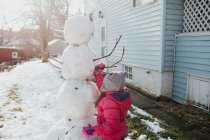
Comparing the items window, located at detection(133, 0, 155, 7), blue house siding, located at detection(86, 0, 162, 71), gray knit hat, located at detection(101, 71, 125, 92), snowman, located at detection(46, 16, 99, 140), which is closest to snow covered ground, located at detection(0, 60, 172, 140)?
snowman, located at detection(46, 16, 99, 140)

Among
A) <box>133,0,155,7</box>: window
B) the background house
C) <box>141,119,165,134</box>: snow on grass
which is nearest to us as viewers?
<box>141,119,165,134</box>: snow on grass

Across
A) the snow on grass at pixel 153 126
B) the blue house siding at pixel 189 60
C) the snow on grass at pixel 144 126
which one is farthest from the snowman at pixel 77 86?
the blue house siding at pixel 189 60

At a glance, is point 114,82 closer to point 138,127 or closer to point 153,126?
point 138,127

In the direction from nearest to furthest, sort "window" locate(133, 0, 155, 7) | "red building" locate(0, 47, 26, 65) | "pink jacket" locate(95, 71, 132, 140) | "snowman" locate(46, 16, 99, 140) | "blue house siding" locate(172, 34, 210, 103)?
"pink jacket" locate(95, 71, 132, 140)
"snowman" locate(46, 16, 99, 140)
"blue house siding" locate(172, 34, 210, 103)
"window" locate(133, 0, 155, 7)
"red building" locate(0, 47, 26, 65)

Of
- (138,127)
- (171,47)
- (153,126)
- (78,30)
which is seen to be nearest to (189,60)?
(171,47)

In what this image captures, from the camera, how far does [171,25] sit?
7980 millimetres

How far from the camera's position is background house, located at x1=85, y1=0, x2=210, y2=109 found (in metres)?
7.08

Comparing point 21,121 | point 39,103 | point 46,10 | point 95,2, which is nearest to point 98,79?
point 21,121

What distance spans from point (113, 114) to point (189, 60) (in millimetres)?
5260

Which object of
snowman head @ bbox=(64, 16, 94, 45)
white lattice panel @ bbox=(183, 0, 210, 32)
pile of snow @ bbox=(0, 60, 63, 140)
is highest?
white lattice panel @ bbox=(183, 0, 210, 32)

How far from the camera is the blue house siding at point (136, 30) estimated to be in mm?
8430

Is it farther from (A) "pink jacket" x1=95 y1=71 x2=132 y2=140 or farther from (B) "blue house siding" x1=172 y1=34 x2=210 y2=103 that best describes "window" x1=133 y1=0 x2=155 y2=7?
(A) "pink jacket" x1=95 y1=71 x2=132 y2=140

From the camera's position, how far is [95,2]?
15812 mm

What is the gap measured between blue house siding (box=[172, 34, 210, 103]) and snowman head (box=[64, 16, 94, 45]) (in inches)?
170
